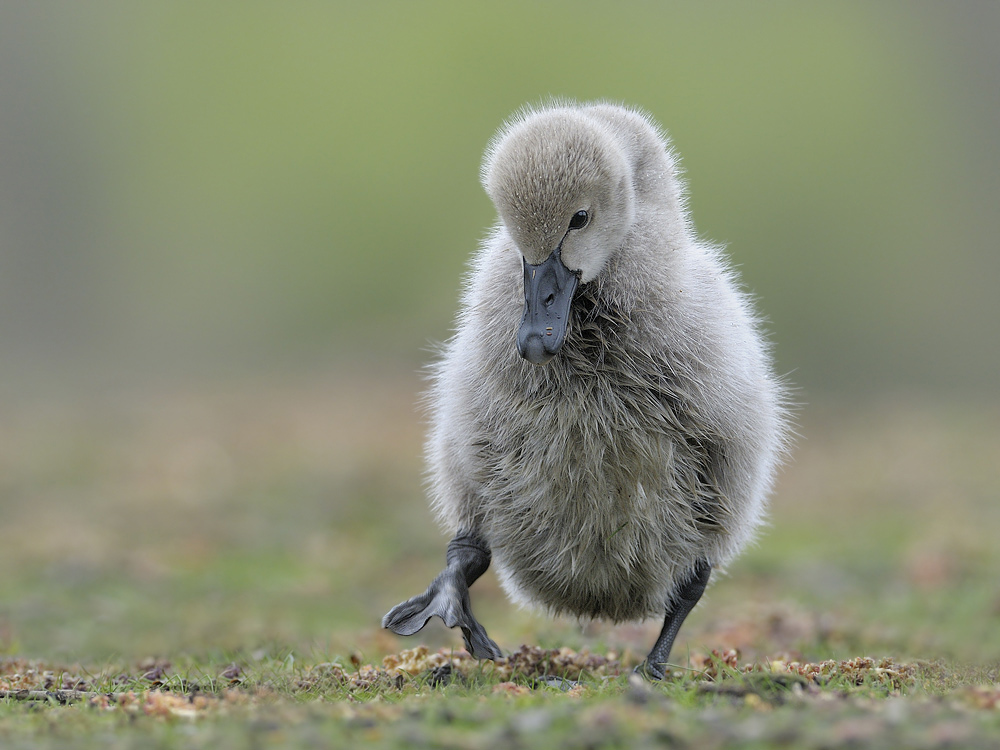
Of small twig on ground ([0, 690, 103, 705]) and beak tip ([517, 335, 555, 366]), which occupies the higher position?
beak tip ([517, 335, 555, 366])

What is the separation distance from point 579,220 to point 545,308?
0.49 metres

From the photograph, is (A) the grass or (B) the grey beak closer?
(A) the grass

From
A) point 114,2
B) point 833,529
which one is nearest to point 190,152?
point 114,2

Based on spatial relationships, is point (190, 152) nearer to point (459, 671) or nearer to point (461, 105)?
point (461, 105)

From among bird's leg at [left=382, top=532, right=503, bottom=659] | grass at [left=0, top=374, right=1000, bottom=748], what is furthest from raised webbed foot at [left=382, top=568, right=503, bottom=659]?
grass at [left=0, top=374, right=1000, bottom=748]

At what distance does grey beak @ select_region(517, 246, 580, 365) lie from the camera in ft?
17.4

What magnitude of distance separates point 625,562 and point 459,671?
3.64 feet

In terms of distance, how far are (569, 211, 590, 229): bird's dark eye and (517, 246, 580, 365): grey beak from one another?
0.15 meters

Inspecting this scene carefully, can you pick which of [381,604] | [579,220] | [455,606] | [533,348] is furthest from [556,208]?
[381,604]

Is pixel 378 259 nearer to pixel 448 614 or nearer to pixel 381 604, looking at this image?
pixel 381 604

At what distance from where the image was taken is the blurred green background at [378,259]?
41.7 feet

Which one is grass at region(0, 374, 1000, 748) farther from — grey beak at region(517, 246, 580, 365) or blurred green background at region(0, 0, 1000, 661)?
grey beak at region(517, 246, 580, 365)

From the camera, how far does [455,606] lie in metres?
5.91

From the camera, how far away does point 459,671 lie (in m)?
5.98
